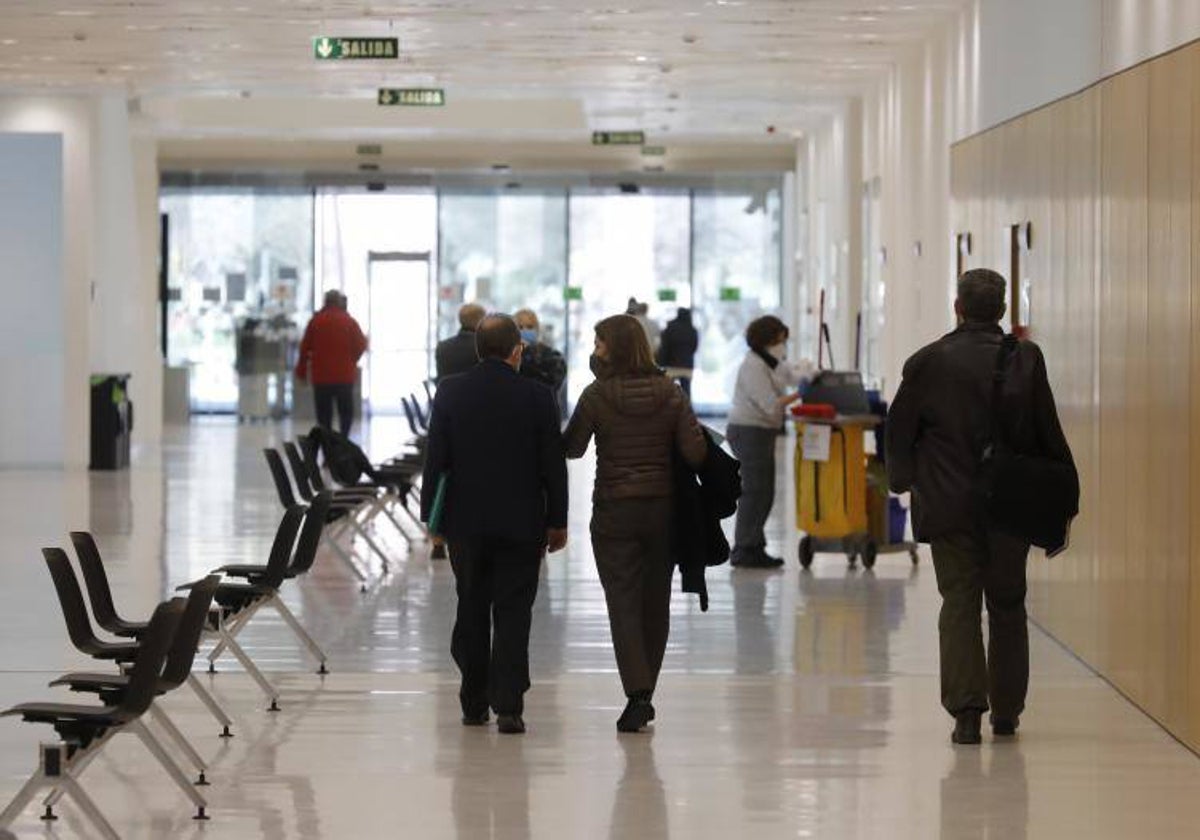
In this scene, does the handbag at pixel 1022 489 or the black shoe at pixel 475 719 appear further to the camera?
the black shoe at pixel 475 719

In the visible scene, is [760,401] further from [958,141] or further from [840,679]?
[840,679]

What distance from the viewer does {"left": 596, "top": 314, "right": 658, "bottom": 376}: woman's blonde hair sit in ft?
26.4

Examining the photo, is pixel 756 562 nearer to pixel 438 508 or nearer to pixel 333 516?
pixel 333 516

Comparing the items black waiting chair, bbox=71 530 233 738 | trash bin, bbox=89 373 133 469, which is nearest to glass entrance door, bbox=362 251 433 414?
trash bin, bbox=89 373 133 469

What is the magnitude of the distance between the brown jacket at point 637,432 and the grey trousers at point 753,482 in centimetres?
514

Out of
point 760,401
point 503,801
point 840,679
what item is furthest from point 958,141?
point 503,801

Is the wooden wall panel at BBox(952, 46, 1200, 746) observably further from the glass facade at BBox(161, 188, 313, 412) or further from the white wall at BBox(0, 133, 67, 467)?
the glass facade at BBox(161, 188, 313, 412)

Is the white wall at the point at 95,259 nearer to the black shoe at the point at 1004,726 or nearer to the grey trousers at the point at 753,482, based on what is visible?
the grey trousers at the point at 753,482

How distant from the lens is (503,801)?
22.7 feet

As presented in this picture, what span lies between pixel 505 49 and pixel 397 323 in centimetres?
1630

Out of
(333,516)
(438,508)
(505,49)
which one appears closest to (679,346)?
(505,49)

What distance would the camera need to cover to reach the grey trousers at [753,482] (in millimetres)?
13227

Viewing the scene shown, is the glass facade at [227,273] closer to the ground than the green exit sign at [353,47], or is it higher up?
closer to the ground

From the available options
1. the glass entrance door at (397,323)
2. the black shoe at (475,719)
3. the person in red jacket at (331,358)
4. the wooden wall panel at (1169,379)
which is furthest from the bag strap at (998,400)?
the glass entrance door at (397,323)
